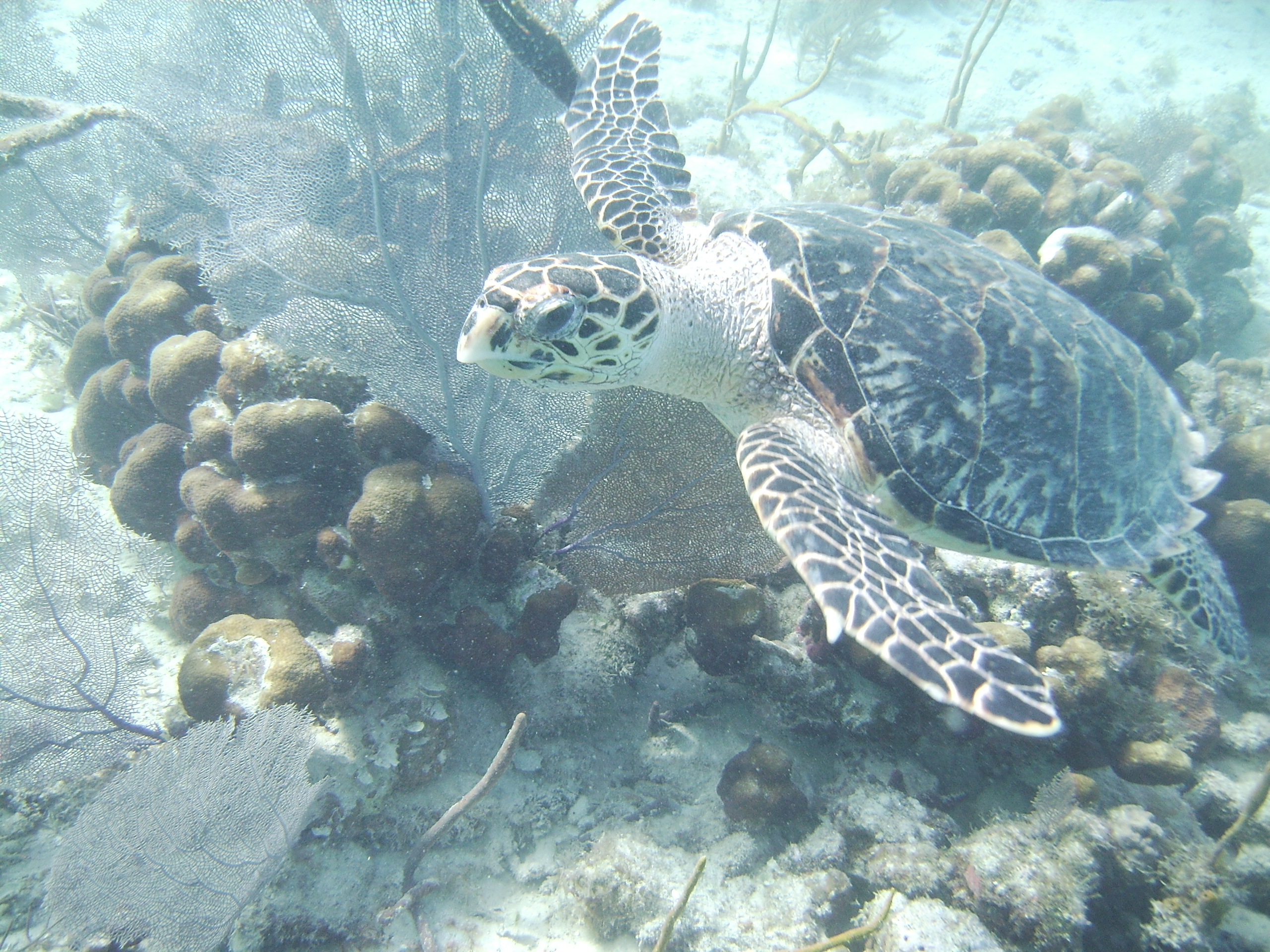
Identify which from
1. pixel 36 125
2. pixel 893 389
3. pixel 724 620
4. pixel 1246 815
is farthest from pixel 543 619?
pixel 36 125

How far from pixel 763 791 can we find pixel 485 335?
2249mm

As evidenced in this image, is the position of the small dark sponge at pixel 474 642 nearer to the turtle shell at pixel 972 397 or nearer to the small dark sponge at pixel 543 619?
the small dark sponge at pixel 543 619

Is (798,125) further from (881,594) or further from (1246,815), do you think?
(1246,815)

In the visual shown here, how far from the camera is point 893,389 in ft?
7.93

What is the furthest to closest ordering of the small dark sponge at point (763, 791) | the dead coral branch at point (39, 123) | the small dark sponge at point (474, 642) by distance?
the dead coral branch at point (39, 123) → the small dark sponge at point (474, 642) → the small dark sponge at point (763, 791)

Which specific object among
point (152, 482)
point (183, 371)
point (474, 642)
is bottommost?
point (474, 642)

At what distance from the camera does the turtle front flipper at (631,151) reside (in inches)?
128

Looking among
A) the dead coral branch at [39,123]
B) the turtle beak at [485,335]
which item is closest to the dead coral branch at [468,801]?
the turtle beak at [485,335]

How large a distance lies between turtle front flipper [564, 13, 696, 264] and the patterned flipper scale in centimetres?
297

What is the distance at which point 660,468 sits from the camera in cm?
277

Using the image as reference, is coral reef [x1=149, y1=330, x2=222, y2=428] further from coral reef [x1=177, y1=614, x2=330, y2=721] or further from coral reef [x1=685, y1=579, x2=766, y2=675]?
coral reef [x1=685, y1=579, x2=766, y2=675]

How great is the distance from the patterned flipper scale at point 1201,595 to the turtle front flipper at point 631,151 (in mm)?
2971

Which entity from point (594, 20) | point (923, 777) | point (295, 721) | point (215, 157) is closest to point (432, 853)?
point (295, 721)

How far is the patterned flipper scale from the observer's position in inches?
105
